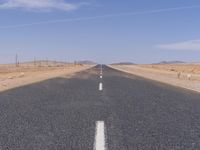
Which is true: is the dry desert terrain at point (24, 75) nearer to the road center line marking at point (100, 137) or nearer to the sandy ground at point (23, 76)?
the sandy ground at point (23, 76)

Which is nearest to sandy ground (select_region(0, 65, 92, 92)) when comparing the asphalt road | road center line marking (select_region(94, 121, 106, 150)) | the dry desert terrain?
A: the dry desert terrain

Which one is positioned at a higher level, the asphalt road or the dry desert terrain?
the asphalt road

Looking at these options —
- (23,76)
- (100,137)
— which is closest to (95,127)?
(100,137)

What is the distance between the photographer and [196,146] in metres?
6.11

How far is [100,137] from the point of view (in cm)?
667

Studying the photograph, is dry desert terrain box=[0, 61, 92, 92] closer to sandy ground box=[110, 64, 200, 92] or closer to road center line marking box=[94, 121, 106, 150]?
sandy ground box=[110, 64, 200, 92]

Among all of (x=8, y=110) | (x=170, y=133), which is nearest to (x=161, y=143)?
(x=170, y=133)

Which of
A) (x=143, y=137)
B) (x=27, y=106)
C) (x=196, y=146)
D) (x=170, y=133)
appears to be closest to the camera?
(x=196, y=146)

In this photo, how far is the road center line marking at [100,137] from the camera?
596cm

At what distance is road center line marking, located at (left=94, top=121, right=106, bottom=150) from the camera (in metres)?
5.96

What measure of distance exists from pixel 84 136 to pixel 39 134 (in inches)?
33.3

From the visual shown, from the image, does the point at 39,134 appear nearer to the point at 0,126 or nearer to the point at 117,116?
the point at 0,126

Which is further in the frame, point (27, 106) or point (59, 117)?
point (27, 106)

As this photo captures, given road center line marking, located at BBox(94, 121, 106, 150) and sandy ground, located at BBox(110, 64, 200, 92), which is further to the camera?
sandy ground, located at BBox(110, 64, 200, 92)
